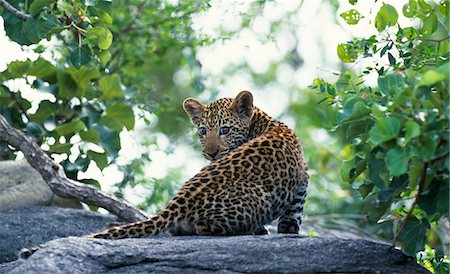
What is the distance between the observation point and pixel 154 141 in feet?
43.3

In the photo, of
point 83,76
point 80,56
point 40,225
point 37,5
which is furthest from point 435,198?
point 83,76

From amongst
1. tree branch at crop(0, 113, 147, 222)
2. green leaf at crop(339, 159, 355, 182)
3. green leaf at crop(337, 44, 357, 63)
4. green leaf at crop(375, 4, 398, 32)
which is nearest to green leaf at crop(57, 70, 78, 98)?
tree branch at crop(0, 113, 147, 222)

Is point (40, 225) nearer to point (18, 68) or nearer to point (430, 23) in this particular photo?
point (18, 68)

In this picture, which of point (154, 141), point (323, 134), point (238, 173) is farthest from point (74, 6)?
point (323, 134)

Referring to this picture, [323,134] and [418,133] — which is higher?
[323,134]

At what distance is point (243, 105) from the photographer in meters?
10.2

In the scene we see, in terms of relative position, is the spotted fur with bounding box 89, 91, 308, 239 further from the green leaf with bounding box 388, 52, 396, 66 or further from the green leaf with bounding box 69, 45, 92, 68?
the green leaf with bounding box 388, 52, 396, 66

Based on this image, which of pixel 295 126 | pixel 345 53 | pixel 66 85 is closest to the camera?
pixel 345 53

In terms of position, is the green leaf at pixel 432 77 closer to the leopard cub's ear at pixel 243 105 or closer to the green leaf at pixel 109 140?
the leopard cub's ear at pixel 243 105

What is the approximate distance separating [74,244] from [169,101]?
712 cm

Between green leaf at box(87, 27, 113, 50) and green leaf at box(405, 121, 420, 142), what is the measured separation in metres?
3.38

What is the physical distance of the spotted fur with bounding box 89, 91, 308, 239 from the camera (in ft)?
26.6

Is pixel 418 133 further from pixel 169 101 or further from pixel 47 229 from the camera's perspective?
pixel 169 101

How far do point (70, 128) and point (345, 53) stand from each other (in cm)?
421
